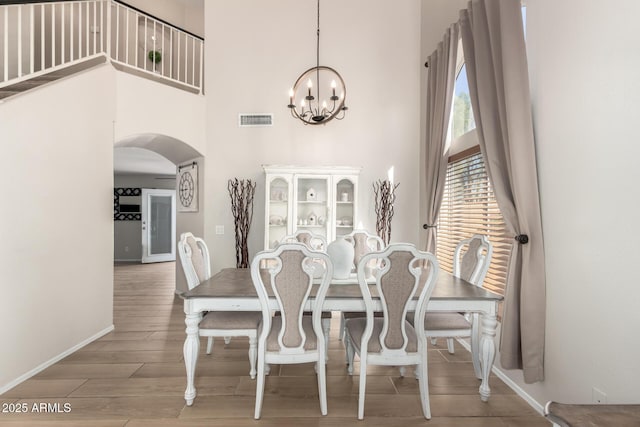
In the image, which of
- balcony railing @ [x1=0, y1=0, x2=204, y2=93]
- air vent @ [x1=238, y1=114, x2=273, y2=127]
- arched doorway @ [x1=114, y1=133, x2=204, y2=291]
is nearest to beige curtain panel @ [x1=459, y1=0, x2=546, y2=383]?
air vent @ [x1=238, y1=114, x2=273, y2=127]

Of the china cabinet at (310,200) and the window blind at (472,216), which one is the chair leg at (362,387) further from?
the china cabinet at (310,200)

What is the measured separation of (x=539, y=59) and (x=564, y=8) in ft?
0.93

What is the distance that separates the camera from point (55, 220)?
8.79ft

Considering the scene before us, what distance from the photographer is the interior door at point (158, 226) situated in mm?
8539

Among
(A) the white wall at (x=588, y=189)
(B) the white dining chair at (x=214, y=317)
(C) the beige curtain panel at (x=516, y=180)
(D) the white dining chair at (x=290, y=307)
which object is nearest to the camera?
(A) the white wall at (x=588, y=189)

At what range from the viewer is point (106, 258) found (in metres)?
3.33

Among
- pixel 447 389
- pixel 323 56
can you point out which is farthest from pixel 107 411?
pixel 323 56

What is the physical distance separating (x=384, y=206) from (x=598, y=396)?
2810mm

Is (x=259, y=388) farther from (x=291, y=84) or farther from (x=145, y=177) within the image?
(x=145, y=177)

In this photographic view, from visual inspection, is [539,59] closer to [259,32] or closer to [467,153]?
[467,153]

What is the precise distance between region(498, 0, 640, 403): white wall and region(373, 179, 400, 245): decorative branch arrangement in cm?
221

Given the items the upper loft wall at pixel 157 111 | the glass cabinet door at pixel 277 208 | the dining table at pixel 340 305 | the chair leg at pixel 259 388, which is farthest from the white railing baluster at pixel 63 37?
the chair leg at pixel 259 388

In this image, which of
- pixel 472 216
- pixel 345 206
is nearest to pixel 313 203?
pixel 345 206

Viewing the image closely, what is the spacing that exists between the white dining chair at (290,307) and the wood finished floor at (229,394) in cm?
22
